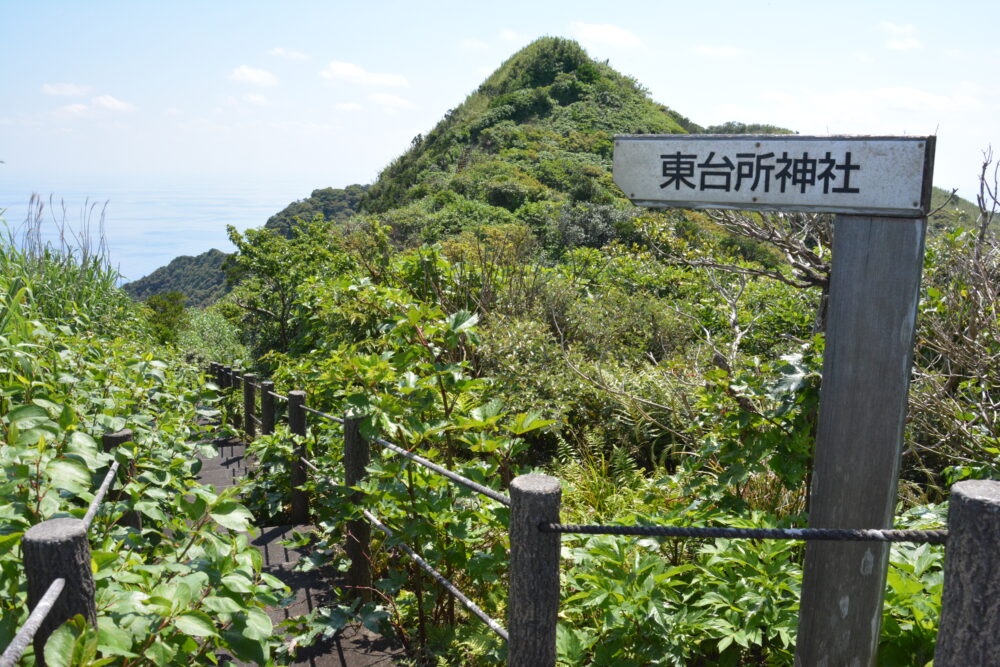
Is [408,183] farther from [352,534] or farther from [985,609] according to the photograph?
[985,609]

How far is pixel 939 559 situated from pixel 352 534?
2.28 m

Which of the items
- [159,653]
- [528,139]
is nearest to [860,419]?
[159,653]

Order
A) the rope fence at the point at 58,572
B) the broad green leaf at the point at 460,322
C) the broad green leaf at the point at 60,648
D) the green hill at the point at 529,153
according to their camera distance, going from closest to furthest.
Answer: the broad green leaf at the point at 60,648
the rope fence at the point at 58,572
the broad green leaf at the point at 460,322
the green hill at the point at 529,153

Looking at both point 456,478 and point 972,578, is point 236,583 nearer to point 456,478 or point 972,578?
point 456,478

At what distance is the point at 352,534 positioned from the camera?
308 cm

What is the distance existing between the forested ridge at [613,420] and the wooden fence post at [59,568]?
1.02ft

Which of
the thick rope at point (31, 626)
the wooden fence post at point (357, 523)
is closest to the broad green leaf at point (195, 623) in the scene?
the thick rope at point (31, 626)

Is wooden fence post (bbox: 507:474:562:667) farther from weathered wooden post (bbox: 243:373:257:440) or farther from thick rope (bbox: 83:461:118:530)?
weathered wooden post (bbox: 243:373:257:440)

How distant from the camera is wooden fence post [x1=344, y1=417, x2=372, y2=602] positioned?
9.65 ft

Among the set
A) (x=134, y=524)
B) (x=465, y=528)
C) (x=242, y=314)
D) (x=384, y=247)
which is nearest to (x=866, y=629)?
(x=465, y=528)

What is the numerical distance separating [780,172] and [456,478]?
128 centimetres

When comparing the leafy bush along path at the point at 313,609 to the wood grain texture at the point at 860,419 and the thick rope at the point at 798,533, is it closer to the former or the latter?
the thick rope at the point at 798,533

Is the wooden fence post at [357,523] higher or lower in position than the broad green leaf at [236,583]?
lower

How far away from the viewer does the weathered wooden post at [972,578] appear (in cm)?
107
